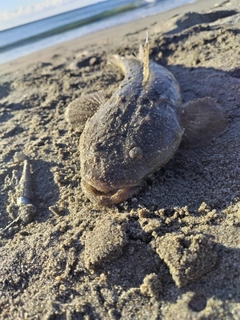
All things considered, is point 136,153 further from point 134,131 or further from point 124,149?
point 134,131

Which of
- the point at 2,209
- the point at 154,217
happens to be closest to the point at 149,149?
the point at 154,217

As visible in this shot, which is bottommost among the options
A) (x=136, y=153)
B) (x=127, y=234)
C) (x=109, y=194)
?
(x=127, y=234)

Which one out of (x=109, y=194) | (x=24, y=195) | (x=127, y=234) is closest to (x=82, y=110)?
(x=24, y=195)

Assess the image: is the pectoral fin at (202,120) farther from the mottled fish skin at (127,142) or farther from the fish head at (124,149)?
the fish head at (124,149)

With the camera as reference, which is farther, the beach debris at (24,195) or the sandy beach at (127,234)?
the beach debris at (24,195)

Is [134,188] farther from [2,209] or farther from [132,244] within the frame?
[2,209]

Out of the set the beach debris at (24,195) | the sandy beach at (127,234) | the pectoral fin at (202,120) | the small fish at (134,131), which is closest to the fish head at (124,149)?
the small fish at (134,131)

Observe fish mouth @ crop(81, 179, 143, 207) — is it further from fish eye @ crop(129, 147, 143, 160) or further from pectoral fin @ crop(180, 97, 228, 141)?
pectoral fin @ crop(180, 97, 228, 141)
